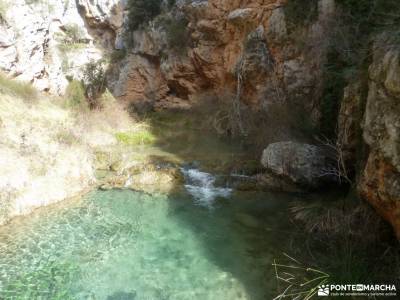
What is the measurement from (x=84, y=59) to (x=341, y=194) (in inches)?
Answer: 813

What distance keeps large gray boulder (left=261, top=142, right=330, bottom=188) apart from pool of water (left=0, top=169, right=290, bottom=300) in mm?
739

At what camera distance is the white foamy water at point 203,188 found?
32.3ft

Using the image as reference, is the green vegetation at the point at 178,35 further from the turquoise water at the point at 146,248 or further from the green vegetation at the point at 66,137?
the turquoise water at the point at 146,248

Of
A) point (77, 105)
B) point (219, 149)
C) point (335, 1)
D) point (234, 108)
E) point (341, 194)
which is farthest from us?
point (77, 105)

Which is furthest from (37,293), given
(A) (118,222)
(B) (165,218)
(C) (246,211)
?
(C) (246,211)

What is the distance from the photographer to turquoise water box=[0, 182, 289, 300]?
5.82m

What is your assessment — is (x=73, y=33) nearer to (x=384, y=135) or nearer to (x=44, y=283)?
(x=44, y=283)

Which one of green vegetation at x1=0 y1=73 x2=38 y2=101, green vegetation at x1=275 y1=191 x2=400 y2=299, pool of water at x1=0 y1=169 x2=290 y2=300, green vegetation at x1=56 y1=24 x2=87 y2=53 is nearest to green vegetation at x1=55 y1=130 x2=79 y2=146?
pool of water at x1=0 y1=169 x2=290 y2=300

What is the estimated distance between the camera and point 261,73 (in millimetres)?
15078

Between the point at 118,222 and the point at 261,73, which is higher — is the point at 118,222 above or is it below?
below

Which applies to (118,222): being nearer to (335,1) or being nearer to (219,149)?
(219,149)

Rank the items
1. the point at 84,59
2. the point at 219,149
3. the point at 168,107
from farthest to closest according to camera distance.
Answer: the point at 84,59, the point at 168,107, the point at 219,149

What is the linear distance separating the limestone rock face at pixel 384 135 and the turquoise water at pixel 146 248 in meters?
2.24

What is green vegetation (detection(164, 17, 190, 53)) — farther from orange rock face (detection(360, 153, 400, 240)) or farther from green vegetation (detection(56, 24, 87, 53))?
orange rock face (detection(360, 153, 400, 240))
